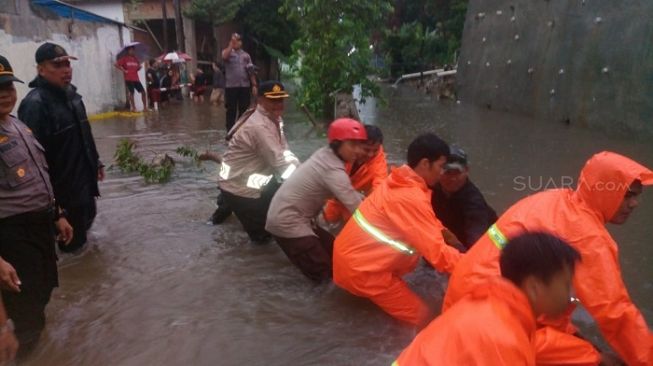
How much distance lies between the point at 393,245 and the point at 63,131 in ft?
8.62

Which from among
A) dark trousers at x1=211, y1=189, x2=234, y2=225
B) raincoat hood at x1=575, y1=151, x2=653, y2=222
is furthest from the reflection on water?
raincoat hood at x1=575, y1=151, x2=653, y2=222

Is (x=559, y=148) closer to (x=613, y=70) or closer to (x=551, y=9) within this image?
(x=613, y=70)

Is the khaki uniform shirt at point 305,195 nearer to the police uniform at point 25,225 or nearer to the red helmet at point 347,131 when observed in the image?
the red helmet at point 347,131

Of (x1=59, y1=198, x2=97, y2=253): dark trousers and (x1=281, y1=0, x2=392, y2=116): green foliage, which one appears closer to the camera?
(x1=59, y1=198, x2=97, y2=253): dark trousers

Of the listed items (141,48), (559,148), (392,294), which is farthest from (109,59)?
(392,294)

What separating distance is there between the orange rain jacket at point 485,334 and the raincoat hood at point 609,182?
1.02m

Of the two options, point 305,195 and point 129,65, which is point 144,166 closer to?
point 305,195

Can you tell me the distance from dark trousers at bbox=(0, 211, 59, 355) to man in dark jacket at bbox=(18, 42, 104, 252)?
3.67 ft

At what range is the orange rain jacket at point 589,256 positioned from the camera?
8.29 ft

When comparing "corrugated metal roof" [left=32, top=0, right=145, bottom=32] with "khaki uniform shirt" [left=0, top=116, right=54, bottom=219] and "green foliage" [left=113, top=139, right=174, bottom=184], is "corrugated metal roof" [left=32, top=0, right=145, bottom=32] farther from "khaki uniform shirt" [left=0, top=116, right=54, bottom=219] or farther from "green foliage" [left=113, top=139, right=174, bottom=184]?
"khaki uniform shirt" [left=0, top=116, right=54, bottom=219]

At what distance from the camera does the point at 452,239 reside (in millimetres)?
3979

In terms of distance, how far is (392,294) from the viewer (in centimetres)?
377

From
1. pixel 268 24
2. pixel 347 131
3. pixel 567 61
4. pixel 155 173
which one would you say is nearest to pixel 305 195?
pixel 347 131

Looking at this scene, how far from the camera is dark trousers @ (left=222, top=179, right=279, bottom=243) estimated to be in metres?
5.34
